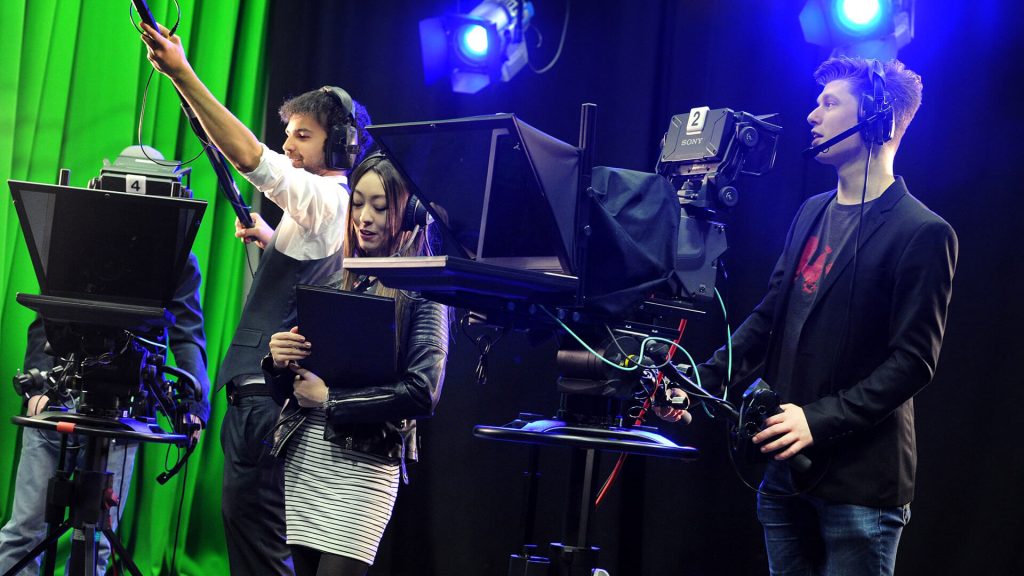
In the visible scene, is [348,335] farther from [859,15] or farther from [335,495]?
[859,15]

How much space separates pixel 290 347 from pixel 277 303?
1.64ft

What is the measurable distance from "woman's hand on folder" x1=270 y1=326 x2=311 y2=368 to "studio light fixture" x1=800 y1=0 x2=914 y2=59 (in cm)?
194

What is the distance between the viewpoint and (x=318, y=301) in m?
2.10

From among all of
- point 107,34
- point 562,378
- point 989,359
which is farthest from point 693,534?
point 107,34

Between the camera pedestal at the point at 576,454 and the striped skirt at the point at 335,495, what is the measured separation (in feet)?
1.40

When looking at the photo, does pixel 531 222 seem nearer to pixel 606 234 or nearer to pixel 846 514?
pixel 606 234

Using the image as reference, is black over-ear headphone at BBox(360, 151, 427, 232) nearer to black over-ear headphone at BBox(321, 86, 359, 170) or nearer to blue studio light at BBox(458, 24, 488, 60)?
black over-ear headphone at BBox(321, 86, 359, 170)

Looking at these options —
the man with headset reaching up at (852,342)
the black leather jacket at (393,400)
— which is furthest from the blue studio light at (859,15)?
the black leather jacket at (393,400)

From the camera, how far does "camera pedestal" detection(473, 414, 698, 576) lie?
5.57 ft

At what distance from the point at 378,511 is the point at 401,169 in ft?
2.56

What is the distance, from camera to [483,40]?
12.6ft

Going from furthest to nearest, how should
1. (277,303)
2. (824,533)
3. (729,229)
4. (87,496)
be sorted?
(729,229), (277,303), (87,496), (824,533)

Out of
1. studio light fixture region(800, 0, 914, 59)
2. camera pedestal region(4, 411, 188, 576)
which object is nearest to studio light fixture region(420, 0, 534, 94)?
studio light fixture region(800, 0, 914, 59)

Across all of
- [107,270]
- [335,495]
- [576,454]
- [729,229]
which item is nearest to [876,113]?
[576,454]
